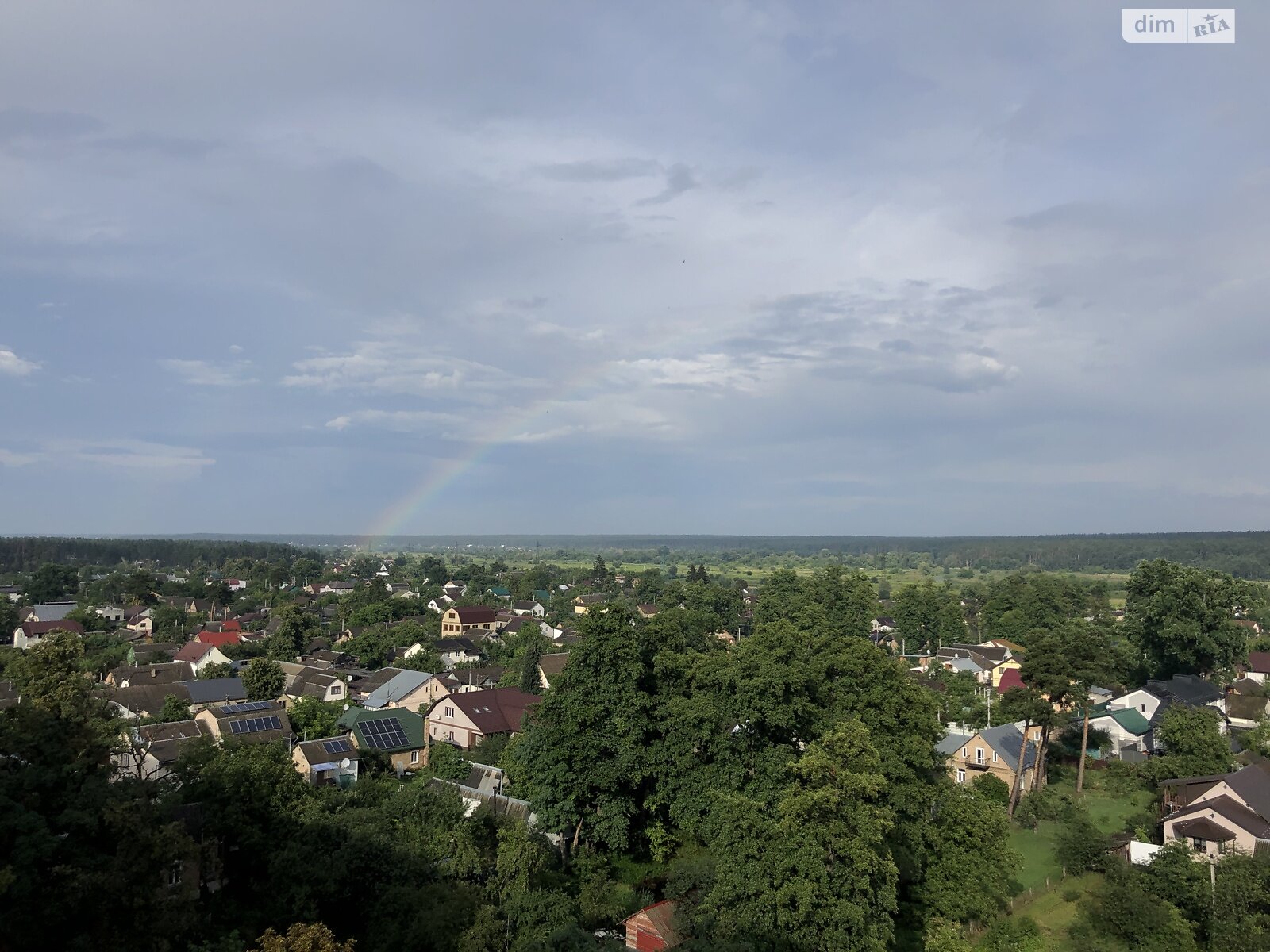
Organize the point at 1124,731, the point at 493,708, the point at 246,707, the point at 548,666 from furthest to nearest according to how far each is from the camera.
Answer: the point at 548,666 < the point at 1124,731 < the point at 493,708 < the point at 246,707

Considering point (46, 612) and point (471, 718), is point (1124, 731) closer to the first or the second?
point (471, 718)

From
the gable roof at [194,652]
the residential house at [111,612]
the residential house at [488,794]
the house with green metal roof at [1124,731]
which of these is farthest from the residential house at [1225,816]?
the residential house at [111,612]

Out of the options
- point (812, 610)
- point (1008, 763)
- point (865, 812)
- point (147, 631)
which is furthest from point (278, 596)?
point (865, 812)

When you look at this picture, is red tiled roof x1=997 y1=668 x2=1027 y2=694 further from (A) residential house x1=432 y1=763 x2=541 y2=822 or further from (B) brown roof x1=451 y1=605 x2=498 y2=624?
(B) brown roof x1=451 y1=605 x2=498 y2=624

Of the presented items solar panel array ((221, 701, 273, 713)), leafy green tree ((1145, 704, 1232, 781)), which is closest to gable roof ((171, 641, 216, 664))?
solar panel array ((221, 701, 273, 713))

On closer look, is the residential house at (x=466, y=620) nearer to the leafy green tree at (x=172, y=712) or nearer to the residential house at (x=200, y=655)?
the residential house at (x=200, y=655)

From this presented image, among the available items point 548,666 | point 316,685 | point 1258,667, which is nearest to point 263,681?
point 316,685

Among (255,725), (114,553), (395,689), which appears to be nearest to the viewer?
(255,725)
